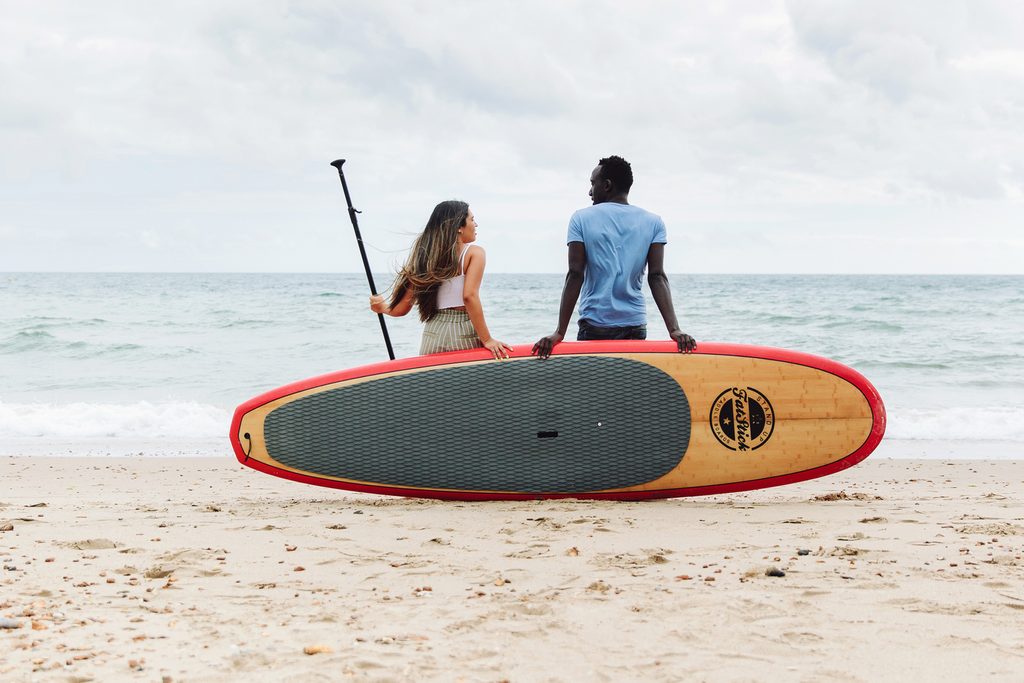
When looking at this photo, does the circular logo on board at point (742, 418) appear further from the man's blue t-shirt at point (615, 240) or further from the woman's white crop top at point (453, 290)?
the woman's white crop top at point (453, 290)

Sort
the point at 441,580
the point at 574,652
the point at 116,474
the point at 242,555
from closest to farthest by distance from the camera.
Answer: the point at 574,652 < the point at 441,580 < the point at 242,555 < the point at 116,474

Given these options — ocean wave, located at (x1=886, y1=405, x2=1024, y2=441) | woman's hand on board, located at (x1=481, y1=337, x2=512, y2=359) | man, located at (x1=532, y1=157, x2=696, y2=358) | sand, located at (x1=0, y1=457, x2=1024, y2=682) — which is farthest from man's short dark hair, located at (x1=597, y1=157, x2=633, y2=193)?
ocean wave, located at (x1=886, y1=405, x2=1024, y2=441)

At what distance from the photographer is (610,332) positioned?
3.86 meters

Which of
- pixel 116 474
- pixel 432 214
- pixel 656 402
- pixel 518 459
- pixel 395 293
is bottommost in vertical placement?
pixel 116 474

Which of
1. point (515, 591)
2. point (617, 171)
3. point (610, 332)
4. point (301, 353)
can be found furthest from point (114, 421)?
point (515, 591)

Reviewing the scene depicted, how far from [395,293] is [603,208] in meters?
0.97

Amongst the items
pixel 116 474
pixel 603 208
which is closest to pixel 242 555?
pixel 603 208

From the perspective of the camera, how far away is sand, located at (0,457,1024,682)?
6.69ft

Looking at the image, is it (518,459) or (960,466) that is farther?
(960,466)

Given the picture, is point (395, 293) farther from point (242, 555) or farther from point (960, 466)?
point (960, 466)

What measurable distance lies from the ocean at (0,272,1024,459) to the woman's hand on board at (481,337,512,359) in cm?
357

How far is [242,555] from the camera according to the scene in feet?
9.86

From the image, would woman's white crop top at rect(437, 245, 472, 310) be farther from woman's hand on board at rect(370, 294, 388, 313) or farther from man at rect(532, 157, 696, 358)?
man at rect(532, 157, 696, 358)

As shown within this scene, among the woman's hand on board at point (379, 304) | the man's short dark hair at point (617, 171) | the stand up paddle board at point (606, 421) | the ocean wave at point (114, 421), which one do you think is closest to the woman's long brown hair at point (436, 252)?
the woman's hand on board at point (379, 304)
